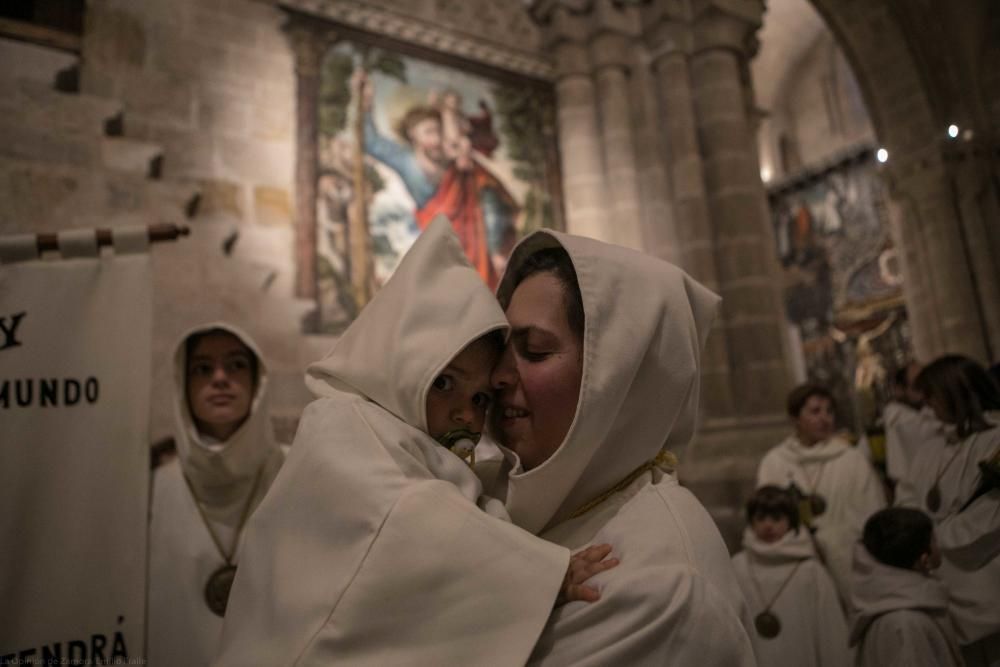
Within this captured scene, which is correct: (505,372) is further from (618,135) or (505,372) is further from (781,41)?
(781,41)

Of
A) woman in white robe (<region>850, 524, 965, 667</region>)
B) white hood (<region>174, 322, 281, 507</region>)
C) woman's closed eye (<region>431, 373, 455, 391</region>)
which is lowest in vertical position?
woman in white robe (<region>850, 524, 965, 667</region>)

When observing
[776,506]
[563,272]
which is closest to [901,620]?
[776,506]

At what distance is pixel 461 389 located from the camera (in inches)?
58.8

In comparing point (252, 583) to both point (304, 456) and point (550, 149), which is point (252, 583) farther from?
point (550, 149)

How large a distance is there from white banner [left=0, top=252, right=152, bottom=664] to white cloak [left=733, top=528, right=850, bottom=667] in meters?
2.45

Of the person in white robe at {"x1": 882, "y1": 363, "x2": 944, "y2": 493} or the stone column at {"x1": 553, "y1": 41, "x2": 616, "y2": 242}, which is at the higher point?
the stone column at {"x1": 553, "y1": 41, "x2": 616, "y2": 242}

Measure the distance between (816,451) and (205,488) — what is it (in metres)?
3.38

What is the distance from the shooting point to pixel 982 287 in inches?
314

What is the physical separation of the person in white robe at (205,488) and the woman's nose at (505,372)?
154 centimetres

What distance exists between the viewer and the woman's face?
54.6 inches

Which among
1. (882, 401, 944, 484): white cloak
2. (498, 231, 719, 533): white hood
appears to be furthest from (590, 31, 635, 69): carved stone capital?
(498, 231, 719, 533): white hood

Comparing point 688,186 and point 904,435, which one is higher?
point 688,186

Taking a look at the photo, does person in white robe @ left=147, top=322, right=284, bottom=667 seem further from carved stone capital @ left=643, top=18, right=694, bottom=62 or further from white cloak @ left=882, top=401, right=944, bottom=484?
carved stone capital @ left=643, top=18, right=694, bottom=62

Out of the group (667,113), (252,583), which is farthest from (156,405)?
(667,113)
